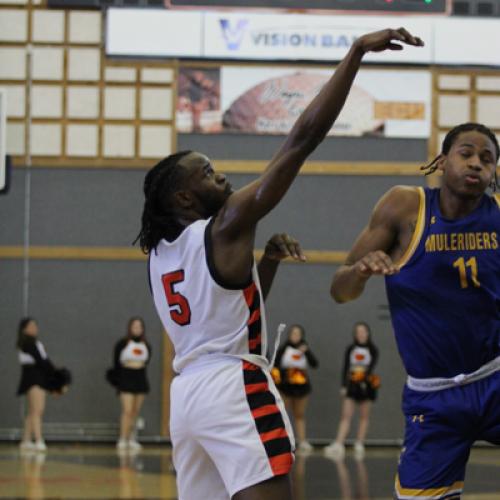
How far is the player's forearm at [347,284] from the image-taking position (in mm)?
4579

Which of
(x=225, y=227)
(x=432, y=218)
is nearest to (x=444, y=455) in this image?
(x=432, y=218)

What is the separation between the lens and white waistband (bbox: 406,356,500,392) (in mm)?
4664

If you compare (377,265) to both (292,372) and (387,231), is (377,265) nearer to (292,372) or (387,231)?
(387,231)

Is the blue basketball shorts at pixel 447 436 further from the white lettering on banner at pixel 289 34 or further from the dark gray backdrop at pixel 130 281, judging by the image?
the white lettering on banner at pixel 289 34

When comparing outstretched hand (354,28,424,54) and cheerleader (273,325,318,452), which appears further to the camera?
cheerleader (273,325,318,452)

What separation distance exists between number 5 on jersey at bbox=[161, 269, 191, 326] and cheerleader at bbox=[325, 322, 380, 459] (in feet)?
37.4

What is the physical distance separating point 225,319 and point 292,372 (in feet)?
37.1

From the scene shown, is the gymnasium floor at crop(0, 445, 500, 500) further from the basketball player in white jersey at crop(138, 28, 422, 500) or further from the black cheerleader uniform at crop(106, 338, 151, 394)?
the basketball player in white jersey at crop(138, 28, 422, 500)

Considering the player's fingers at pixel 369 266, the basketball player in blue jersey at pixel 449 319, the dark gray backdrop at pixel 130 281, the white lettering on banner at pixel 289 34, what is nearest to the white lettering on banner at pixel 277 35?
the white lettering on banner at pixel 289 34

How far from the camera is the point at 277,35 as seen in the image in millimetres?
17031

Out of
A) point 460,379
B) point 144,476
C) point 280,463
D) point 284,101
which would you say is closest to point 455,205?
point 460,379

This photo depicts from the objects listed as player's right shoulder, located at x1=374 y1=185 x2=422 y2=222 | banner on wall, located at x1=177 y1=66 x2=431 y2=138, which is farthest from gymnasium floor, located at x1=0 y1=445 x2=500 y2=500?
banner on wall, located at x1=177 y1=66 x2=431 y2=138

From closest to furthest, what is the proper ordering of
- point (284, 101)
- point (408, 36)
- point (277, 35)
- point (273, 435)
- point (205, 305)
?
point (408, 36) → point (273, 435) → point (205, 305) → point (277, 35) → point (284, 101)

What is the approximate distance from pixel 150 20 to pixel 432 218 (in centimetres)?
1275
